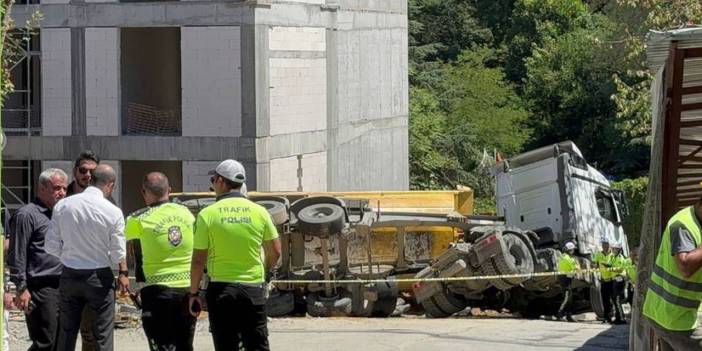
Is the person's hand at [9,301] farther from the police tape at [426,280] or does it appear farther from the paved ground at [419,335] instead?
the police tape at [426,280]

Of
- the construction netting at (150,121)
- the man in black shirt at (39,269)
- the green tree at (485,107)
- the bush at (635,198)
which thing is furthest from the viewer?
the green tree at (485,107)

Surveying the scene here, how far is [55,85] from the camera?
3033 centimetres

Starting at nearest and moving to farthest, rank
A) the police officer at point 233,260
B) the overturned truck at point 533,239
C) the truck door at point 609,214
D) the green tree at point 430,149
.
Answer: the police officer at point 233,260 → the overturned truck at point 533,239 → the truck door at point 609,214 → the green tree at point 430,149

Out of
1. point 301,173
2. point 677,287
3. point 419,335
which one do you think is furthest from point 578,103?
point 677,287

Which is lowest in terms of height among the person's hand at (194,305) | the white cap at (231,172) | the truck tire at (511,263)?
the truck tire at (511,263)

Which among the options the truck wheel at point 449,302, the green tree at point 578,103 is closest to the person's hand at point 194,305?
the truck wheel at point 449,302

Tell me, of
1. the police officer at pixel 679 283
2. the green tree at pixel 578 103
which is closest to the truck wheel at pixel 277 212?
the police officer at pixel 679 283

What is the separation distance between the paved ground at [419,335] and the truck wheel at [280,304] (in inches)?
34.4

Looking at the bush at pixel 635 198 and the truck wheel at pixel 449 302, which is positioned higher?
the bush at pixel 635 198

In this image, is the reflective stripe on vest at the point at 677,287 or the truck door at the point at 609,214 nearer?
the reflective stripe on vest at the point at 677,287

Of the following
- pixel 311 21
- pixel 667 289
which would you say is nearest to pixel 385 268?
pixel 667 289

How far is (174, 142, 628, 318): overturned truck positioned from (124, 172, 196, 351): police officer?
23.8 feet

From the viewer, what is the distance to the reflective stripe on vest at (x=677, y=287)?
7543mm

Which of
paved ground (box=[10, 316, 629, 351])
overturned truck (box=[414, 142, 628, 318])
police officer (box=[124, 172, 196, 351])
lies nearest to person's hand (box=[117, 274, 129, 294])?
police officer (box=[124, 172, 196, 351])
